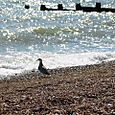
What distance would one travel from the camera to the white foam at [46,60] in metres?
17.5

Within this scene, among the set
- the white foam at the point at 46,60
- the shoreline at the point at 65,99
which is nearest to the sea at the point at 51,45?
the white foam at the point at 46,60

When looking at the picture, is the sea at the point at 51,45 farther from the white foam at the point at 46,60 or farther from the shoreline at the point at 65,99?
the shoreline at the point at 65,99

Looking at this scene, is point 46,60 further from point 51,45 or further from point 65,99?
point 65,99

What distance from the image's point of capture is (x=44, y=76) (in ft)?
49.5

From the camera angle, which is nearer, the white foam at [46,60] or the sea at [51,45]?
the white foam at [46,60]

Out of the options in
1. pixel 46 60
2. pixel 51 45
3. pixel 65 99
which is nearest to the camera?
pixel 65 99

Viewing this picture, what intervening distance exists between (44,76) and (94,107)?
7305mm

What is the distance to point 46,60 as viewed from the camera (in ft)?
63.6

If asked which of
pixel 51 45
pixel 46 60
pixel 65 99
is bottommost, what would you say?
pixel 51 45

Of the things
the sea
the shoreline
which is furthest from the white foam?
the shoreline

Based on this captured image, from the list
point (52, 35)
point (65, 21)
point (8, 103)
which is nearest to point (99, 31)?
point (52, 35)

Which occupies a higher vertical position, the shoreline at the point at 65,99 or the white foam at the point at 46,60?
the shoreline at the point at 65,99

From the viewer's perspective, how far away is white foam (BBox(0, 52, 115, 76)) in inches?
691

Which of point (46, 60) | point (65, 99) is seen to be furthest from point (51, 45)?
point (65, 99)
